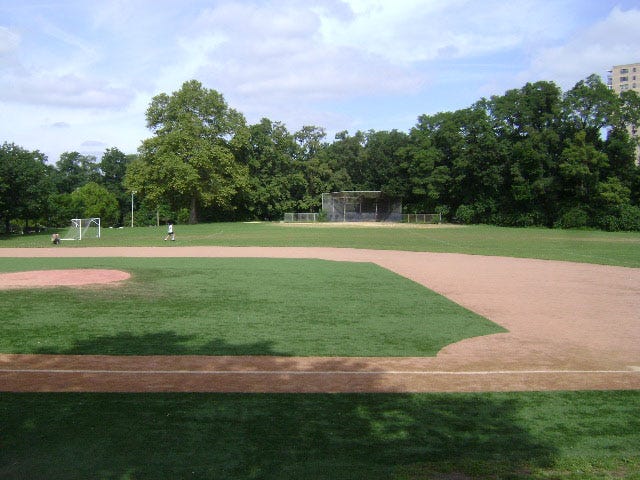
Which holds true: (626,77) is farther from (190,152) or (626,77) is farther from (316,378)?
(316,378)

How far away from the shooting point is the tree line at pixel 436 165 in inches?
2315

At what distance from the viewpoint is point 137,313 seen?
506 inches

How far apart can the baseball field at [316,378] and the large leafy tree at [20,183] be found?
2833cm

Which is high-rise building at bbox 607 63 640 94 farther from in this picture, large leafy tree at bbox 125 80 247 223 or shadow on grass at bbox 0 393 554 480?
shadow on grass at bbox 0 393 554 480

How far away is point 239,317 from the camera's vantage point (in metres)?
12.5

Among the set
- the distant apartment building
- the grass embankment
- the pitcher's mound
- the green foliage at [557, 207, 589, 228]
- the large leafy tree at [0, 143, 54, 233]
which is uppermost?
the distant apartment building

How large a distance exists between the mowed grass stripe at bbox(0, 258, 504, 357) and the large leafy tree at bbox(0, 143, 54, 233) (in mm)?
30349

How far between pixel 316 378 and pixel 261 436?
7.68 feet

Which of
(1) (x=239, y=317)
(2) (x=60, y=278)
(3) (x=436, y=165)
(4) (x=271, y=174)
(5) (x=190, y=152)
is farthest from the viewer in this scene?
(4) (x=271, y=174)

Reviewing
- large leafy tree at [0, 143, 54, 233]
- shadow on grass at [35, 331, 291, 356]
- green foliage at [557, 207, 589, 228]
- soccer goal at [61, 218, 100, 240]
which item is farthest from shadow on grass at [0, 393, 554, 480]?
green foliage at [557, 207, 589, 228]

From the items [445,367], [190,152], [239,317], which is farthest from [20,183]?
[445,367]

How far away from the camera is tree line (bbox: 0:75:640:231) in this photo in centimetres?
5881

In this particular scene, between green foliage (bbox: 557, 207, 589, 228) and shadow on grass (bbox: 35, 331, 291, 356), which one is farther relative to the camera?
green foliage (bbox: 557, 207, 589, 228)

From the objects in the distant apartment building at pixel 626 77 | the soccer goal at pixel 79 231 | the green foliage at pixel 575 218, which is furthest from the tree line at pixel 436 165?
the distant apartment building at pixel 626 77
